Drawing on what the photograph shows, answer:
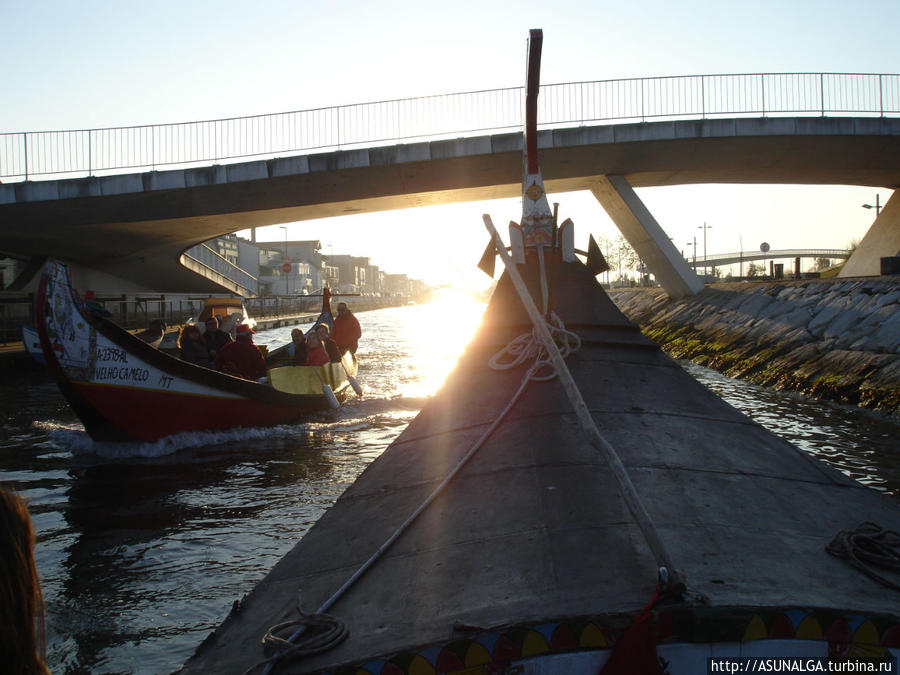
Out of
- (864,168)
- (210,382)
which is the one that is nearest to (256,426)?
(210,382)

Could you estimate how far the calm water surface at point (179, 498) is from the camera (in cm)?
510

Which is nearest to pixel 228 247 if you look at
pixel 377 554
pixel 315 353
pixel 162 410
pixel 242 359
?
pixel 315 353

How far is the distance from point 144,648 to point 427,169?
77.5 ft

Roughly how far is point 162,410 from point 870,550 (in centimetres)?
1017

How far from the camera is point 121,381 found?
416 inches

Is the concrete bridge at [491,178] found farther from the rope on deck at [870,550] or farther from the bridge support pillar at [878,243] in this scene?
the rope on deck at [870,550]

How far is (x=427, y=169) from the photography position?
26.6 m

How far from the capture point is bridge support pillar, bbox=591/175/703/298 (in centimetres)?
2834

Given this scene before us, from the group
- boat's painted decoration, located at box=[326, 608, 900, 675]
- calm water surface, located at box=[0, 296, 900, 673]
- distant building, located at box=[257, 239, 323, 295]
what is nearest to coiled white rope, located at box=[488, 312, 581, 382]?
calm water surface, located at box=[0, 296, 900, 673]

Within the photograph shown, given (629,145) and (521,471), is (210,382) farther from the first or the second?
A: (629,145)

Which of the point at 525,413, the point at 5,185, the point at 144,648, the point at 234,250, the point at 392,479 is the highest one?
the point at 234,250

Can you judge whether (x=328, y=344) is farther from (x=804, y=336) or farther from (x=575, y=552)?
(x=575, y=552)

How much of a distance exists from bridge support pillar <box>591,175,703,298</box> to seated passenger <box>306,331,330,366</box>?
17.7 metres

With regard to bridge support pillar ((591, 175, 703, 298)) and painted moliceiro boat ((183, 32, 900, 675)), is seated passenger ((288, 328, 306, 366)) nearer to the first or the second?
painted moliceiro boat ((183, 32, 900, 675))
